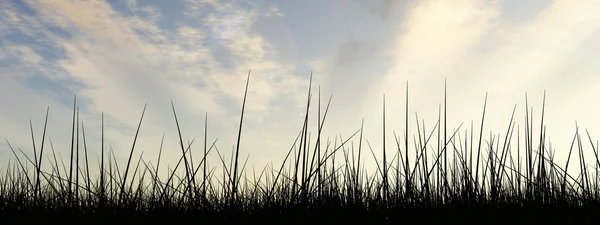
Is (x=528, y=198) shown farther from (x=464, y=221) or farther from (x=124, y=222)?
(x=124, y=222)

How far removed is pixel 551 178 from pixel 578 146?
20cm

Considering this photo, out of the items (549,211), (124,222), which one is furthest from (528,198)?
(124,222)

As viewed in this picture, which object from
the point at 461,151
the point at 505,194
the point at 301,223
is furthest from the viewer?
the point at 505,194

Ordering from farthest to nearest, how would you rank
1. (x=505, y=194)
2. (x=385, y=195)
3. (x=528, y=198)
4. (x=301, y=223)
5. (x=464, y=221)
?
(x=505, y=194) < (x=385, y=195) < (x=528, y=198) < (x=464, y=221) < (x=301, y=223)

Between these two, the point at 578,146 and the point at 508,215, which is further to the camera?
the point at 578,146

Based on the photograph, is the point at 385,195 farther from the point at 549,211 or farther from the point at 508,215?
the point at 549,211

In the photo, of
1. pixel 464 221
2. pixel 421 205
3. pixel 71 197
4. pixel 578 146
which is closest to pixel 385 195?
pixel 421 205

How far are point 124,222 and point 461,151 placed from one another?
1.54 metres

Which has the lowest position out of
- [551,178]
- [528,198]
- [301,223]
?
[301,223]

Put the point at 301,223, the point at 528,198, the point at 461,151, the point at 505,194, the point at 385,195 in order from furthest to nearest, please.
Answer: the point at 505,194
the point at 461,151
the point at 385,195
the point at 528,198
the point at 301,223

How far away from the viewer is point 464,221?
2.14m

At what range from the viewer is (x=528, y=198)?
2.30 m

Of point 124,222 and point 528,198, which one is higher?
point 528,198

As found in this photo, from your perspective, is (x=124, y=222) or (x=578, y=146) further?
(x=578, y=146)
